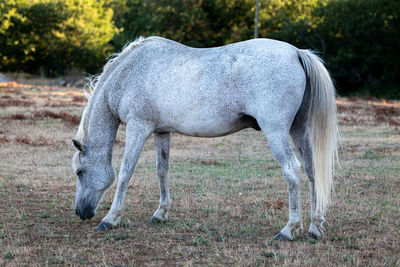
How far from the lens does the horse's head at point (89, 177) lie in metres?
6.19

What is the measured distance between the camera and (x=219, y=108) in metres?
5.57

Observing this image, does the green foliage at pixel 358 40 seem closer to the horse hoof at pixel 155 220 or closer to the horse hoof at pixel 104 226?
the horse hoof at pixel 155 220

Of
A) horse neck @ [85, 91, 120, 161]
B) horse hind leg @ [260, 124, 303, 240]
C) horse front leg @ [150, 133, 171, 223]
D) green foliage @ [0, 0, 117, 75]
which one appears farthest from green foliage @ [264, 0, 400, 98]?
horse hind leg @ [260, 124, 303, 240]

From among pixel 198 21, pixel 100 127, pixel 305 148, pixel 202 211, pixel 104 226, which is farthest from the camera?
pixel 198 21

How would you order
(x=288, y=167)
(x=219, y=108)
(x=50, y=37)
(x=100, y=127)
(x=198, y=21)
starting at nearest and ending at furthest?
1. (x=288, y=167)
2. (x=219, y=108)
3. (x=100, y=127)
4. (x=198, y=21)
5. (x=50, y=37)

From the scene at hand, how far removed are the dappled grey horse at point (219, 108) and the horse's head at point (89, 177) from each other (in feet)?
0.04

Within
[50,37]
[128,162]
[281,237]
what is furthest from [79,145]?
[50,37]

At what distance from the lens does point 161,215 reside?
6.38 m

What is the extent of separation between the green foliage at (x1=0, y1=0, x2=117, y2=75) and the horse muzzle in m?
36.8

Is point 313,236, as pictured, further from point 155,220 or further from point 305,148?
point 155,220

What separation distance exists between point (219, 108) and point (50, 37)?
38859 mm

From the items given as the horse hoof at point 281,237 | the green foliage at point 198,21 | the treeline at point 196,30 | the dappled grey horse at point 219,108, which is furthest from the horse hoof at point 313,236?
the green foliage at point 198,21

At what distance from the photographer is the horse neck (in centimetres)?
631

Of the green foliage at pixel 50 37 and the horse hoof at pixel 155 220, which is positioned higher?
the horse hoof at pixel 155 220
